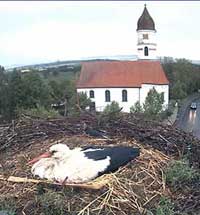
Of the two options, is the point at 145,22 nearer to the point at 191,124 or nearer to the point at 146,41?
the point at 146,41

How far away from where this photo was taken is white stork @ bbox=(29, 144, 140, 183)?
349cm

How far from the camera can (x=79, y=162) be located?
358 centimetres

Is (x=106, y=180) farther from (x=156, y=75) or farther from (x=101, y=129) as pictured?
(x=156, y=75)

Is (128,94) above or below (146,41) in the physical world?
below

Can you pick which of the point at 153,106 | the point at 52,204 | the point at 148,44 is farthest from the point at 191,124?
the point at 148,44

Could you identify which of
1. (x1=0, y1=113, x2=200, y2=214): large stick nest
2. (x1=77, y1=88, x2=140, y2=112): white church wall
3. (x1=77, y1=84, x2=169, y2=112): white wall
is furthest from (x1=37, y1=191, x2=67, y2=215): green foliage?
(x1=77, y1=88, x2=140, y2=112): white church wall

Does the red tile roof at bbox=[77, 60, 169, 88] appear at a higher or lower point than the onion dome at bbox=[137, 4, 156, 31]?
lower

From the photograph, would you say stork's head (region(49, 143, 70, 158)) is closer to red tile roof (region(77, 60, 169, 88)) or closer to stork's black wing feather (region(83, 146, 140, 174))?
stork's black wing feather (region(83, 146, 140, 174))

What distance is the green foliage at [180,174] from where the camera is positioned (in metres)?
3.49

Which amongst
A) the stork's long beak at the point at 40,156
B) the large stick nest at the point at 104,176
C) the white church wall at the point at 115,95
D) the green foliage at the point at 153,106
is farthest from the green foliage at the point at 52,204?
the white church wall at the point at 115,95

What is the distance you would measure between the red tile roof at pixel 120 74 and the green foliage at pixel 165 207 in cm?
3227

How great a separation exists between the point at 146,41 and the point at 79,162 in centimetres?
3625

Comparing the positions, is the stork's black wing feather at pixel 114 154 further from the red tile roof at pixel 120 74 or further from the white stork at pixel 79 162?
the red tile roof at pixel 120 74

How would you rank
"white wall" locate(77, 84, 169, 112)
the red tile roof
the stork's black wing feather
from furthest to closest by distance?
"white wall" locate(77, 84, 169, 112) < the red tile roof < the stork's black wing feather
